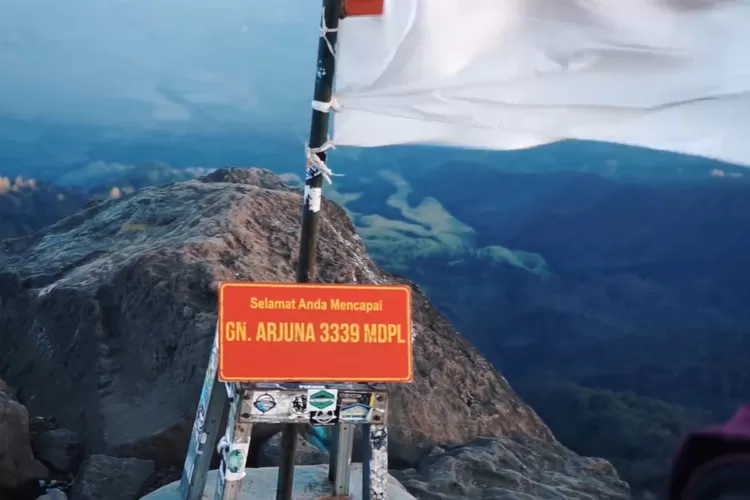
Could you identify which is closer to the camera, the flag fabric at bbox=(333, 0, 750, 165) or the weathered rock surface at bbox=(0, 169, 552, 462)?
the flag fabric at bbox=(333, 0, 750, 165)

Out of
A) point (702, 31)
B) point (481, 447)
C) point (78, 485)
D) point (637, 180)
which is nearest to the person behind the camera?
point (702, 31)

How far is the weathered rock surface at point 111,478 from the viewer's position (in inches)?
122

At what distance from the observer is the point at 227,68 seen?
14.6ft

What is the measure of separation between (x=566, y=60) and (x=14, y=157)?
344 centimetres

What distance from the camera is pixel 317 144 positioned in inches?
92.4

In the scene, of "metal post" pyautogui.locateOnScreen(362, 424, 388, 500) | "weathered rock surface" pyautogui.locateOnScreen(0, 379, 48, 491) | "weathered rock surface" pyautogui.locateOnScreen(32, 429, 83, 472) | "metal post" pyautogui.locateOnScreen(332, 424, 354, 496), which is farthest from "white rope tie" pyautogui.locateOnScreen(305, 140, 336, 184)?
"weathered rock surface" pyautogui.locateOnScreen(32, 429, 83, 472)

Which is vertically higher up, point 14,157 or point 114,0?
A: point 114,0

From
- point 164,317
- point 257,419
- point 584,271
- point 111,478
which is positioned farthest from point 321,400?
point 584,271

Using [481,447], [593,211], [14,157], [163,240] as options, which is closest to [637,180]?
[593,211]

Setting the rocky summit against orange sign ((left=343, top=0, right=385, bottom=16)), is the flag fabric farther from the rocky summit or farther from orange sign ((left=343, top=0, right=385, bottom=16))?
the rocky summit

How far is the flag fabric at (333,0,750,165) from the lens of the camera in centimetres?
214

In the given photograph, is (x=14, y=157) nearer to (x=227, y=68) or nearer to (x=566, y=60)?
(x=227, y=68)

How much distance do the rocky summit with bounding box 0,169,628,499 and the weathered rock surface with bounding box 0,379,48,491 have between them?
24 centimetres

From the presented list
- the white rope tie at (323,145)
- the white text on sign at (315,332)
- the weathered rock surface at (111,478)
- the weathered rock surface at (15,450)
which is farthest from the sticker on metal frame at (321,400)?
the weathered rock surface at (15,450)
